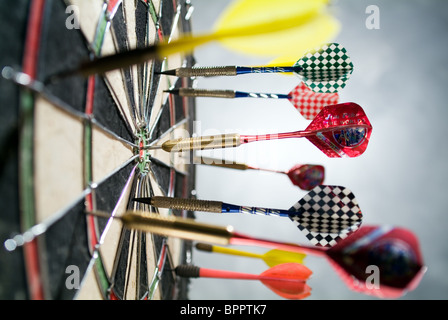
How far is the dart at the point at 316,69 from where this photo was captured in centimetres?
140

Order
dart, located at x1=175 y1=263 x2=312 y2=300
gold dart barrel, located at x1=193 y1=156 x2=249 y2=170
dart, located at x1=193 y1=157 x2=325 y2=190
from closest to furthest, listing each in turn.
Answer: dart, located at x1=175 y1=263 x2=312 y2=300, gold dart barrel, located at x1=193 y1=156 x2=249 y2=170, dart, located at x1=193 y1=157 x2=325 y2=190

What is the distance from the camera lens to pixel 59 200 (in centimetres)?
77

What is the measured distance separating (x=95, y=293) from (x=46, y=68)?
0.59 meters

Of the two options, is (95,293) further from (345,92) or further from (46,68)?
(345,92)

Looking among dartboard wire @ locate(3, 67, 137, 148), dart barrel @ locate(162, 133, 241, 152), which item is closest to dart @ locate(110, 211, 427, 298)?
dartboard wire @ locate(3, 67, 137, 148)

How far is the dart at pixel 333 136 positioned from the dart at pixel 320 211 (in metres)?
0.19

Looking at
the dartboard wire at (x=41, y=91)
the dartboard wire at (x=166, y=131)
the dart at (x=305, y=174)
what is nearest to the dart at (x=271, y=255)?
the dart at (x=305, y=174)

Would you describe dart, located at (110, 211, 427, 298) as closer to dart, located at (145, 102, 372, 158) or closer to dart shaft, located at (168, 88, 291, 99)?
dart, located at (145, 102, 372, 158)

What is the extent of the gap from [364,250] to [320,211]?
432 millimetres

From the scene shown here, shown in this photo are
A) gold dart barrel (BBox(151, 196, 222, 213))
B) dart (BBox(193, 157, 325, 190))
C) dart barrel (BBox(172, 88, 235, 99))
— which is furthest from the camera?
dart (BBox(193, 157, 325, 190))

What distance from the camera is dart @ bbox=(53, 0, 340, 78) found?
733mm

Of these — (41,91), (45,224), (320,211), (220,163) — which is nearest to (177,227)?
(45,224)

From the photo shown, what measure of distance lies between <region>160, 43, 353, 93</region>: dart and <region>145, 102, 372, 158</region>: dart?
153 mm

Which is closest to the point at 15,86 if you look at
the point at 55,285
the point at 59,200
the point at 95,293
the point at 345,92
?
the point at 59,200
